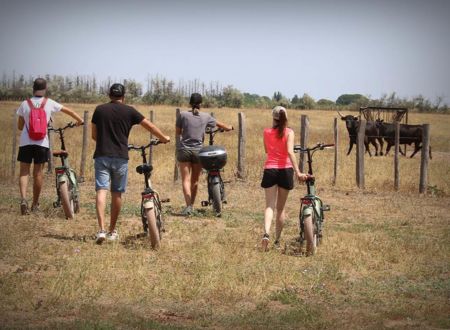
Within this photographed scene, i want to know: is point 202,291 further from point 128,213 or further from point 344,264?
point 128,213

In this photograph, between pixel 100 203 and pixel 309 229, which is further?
pixel 100 203

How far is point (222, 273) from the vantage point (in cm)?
751

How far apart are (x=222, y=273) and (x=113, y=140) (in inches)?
98.3

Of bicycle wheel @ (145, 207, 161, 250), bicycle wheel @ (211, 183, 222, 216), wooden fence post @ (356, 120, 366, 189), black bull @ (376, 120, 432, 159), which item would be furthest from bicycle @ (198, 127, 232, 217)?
black bull @ (376, 120, 432, 159)

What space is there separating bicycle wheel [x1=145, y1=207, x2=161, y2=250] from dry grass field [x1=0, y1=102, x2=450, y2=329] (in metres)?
0.14

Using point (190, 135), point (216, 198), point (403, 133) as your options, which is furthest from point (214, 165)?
point (403, 133)

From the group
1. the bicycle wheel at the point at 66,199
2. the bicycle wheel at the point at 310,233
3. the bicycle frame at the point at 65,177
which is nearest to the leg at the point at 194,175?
the bicycle frame at the point at 65,177

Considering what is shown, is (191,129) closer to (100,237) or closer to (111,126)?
(111,126)

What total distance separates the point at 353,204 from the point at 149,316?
9554mm

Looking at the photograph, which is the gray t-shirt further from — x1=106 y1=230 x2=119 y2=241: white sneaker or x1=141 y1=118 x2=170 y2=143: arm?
x1=106 y1=230 x2=119 y2=241: white sneaker

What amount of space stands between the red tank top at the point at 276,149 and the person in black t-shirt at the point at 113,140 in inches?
55.4

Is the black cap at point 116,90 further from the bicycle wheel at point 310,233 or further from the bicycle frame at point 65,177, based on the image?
the bicycle wheel at point 310,233

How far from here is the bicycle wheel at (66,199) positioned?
10.5 m

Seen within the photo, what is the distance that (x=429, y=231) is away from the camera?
11.4 m
